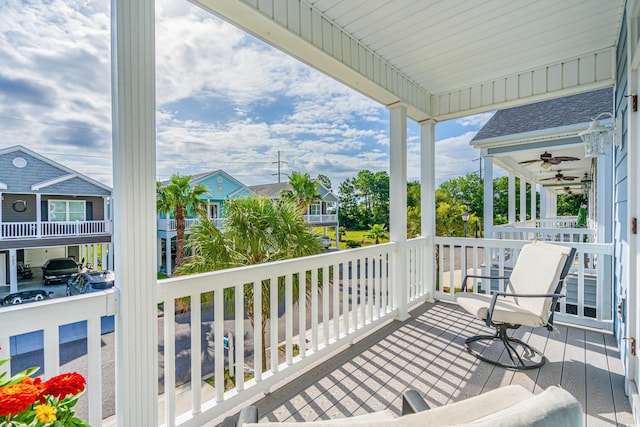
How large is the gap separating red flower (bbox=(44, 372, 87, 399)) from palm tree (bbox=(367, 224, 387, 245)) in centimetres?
299

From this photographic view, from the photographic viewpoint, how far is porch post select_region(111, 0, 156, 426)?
56.8 inches

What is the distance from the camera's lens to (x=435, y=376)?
240cm

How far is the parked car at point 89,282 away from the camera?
1331 mm

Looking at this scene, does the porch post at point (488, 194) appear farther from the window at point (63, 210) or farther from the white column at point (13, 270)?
the white column at point (13, 270)

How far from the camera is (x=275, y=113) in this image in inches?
147

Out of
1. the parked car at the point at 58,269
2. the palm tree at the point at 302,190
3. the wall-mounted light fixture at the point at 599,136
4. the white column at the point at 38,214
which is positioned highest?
the wall-mounted light fixture at the point at 599,136

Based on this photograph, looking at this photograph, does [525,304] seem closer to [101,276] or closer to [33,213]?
[101,276]

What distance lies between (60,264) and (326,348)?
2.06 meters

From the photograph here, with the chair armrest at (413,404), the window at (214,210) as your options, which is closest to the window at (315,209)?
the window at (214,210)

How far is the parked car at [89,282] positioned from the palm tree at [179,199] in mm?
357

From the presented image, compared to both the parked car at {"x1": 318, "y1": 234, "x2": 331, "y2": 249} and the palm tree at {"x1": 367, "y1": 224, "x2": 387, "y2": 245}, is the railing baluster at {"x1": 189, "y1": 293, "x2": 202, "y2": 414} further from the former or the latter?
the palm tree at {"x1": 367, "y1": 224, "x2": 387, "y2": 245}

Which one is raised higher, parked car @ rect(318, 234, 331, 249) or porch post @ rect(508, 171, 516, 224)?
porch post @ rect(508, 171, 516, 224)

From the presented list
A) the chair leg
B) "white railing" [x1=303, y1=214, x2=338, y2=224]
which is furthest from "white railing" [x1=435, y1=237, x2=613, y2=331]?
"white railing" [x1=303, y1=214, x2=338, y2=224]

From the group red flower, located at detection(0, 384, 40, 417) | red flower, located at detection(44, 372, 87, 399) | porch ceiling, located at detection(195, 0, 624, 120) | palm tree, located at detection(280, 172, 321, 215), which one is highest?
porch ceiling, located at detection(195, 0, 624, 120)
